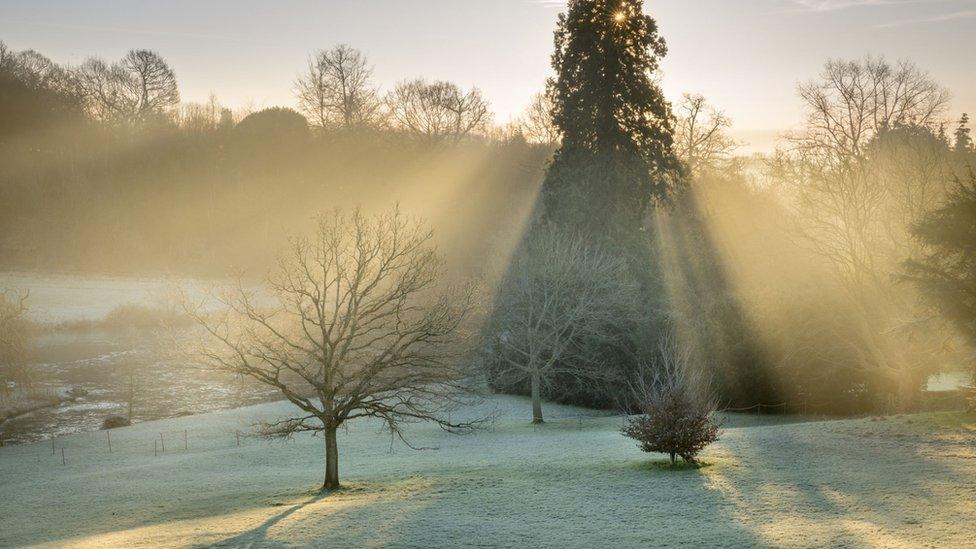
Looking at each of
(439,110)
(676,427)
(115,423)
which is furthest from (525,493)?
(439,110)

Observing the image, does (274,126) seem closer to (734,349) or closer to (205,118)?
(205,118)

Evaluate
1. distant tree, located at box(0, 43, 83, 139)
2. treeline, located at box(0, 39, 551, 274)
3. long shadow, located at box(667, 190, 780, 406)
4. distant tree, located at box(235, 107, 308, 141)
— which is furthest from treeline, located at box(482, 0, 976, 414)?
distant tree, located at box(0, 43, 83, 139)

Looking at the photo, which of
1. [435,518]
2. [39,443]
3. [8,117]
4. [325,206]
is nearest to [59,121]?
[8,117]

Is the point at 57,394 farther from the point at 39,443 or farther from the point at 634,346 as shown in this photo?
the point at 634,346

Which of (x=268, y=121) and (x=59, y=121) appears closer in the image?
(x=59, y=121)

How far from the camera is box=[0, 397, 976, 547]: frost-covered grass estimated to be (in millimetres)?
16531

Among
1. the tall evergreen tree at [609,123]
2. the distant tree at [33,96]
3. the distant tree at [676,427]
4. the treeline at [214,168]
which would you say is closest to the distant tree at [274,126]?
the treeline at [214,168]

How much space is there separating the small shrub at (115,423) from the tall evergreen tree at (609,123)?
82.8 ft

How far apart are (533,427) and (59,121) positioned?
70.4 m

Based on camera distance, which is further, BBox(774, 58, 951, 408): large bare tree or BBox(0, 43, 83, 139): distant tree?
BBox(0, 43, 83, 139): distant tree

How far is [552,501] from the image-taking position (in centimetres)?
1955

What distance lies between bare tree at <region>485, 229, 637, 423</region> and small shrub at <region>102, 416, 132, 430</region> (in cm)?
1954

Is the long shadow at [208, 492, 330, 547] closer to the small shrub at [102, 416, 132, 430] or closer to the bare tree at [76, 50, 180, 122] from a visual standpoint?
the small shrub at [102, 416, 132, 430]

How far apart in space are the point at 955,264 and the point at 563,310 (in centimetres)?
1811
